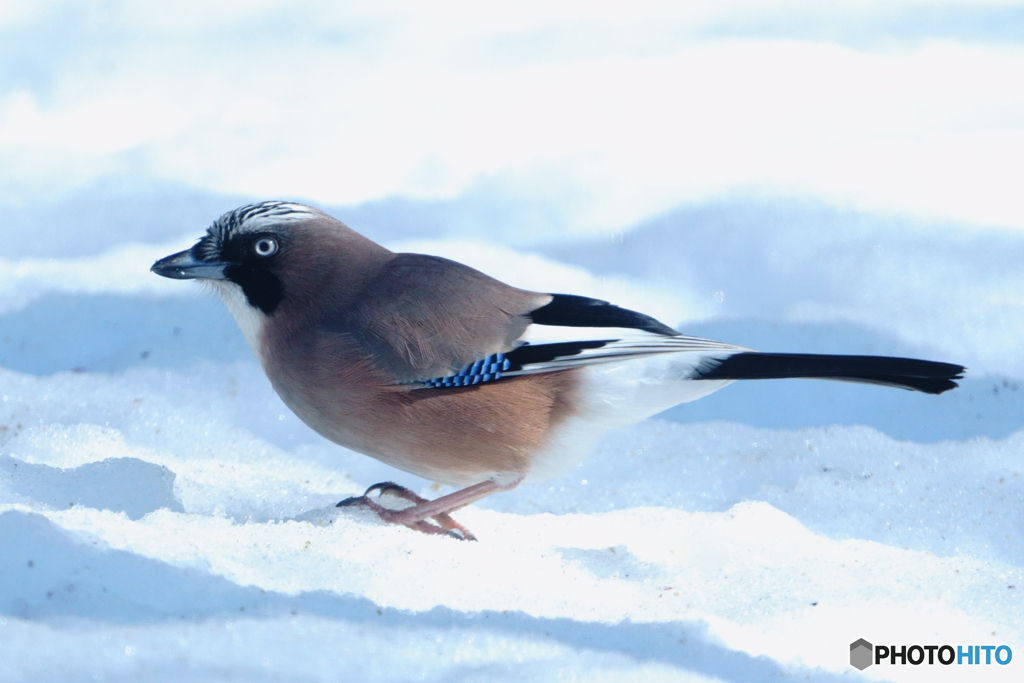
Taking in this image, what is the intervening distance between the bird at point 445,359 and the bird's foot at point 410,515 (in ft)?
0.05

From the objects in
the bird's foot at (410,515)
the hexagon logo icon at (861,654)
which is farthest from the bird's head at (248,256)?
the hexagon logo icon at (861,654)

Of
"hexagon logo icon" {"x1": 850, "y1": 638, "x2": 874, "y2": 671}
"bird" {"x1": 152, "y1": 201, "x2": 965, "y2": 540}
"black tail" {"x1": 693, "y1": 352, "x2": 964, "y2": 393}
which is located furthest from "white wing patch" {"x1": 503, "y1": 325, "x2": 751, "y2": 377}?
"hexagon logo icon" {"x1": 850, "y1": 638, "x2": 874, "y2": 671}

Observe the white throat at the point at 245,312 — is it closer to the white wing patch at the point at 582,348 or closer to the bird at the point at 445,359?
the bird at the point at 445,359

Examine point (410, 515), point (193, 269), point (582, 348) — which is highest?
point (193, 269)

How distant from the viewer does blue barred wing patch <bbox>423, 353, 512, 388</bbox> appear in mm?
3260

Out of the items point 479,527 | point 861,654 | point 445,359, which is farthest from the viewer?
point 479,527

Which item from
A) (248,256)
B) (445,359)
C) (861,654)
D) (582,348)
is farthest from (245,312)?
(861,654)

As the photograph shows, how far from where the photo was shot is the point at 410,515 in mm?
3498

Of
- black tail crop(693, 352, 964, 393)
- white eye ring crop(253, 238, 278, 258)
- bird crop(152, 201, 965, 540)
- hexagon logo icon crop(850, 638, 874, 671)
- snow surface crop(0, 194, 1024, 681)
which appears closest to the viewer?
snow surface crop(0, 194, 1024, 681)

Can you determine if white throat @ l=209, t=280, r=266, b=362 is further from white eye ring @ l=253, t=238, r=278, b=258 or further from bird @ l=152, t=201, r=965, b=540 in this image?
white eye ring @ l=253, t=238, r=278, b=258

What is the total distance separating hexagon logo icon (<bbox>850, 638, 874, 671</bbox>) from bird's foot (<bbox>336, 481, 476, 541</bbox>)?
1255 millimetres

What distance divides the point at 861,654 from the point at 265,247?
2.20 m

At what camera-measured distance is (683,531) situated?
153 inches

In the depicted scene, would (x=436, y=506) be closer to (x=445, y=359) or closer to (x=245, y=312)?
(x=445, y=359)
